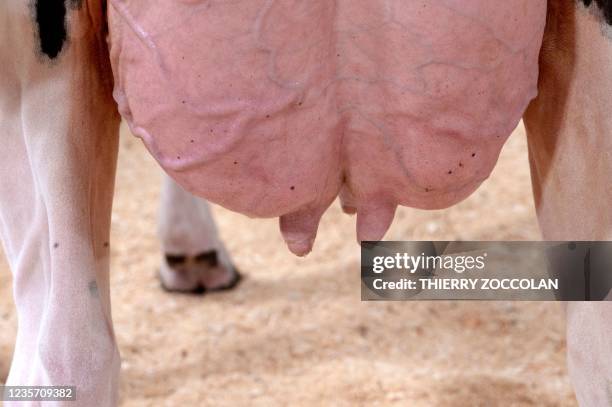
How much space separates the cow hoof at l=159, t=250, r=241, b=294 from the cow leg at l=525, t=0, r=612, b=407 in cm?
85

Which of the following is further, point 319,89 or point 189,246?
point 189,246

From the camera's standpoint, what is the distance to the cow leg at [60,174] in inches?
32.5

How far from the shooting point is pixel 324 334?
59.6 inches

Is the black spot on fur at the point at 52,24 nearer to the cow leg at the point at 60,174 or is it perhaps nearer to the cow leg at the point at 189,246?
the cow leg at the point at 60,174

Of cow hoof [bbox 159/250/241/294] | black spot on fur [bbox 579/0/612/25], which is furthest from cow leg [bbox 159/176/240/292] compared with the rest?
black spot on fur [bbox 579/0/612/25]

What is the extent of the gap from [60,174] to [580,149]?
40cm

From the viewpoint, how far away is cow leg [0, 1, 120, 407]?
32.5 inches

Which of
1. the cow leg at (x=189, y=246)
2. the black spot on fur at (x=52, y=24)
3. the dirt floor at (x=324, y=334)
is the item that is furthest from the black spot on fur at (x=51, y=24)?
the cow leg at (x=189, y=246)

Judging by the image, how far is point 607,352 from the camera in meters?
0.84

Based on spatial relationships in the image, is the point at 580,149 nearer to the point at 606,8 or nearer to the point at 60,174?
the point at 606,8

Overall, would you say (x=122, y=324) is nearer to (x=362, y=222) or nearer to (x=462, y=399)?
(x=462, y=399)

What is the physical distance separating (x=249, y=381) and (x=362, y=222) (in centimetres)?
58

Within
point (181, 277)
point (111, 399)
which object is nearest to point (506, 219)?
point (181, 277)

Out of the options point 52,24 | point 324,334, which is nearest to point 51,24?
point 52,24
